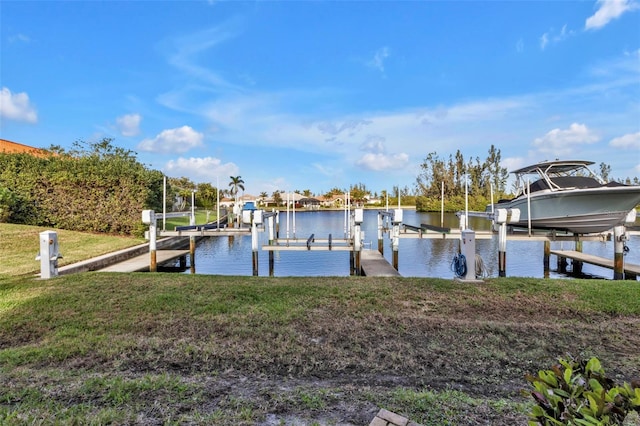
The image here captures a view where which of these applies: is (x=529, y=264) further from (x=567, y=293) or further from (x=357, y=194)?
(x=357, y=194)

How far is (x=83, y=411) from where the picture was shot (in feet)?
7.57

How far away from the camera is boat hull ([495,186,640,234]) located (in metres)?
10.3

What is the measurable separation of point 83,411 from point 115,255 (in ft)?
32.5

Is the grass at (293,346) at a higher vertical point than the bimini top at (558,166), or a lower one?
lower

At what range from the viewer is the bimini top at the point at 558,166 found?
1156 cm

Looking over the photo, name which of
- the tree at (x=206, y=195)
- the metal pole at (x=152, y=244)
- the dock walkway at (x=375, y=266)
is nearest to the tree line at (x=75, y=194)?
the metal pole at (x=152, y=244)

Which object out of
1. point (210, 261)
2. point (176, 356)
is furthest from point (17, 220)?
point (176, 356)

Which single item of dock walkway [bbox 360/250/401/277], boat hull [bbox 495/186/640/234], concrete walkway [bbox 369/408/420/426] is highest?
boat hull [bbox 495/186/640/234]

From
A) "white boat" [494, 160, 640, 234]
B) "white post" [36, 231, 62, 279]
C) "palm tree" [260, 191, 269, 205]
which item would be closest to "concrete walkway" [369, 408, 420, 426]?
"white post" [36, 231, 62, 279]

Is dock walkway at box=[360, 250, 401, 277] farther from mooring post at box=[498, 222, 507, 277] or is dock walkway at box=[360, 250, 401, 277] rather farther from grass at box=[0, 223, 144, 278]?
grass at box=[0, 223, 144, 278]

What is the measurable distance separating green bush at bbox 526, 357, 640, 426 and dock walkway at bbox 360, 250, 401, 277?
7.46 metres

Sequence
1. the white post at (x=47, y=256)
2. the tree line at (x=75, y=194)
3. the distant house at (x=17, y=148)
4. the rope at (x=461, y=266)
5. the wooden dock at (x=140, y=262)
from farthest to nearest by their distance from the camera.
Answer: the distant house at (x=17, y=148) < the tree line at (x=75, y=194) < the wooden dock at (x=140, y=262) < the white post at (x=47, y=256) < the rope at (x=461, y=266)

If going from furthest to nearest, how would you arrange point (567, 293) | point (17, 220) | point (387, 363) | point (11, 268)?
point (17, 220) < point (11, 268) < point (567, 293) < point (387, 363)

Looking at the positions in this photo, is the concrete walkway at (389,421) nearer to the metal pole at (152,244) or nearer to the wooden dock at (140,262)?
the wooden dock at (140,262)
